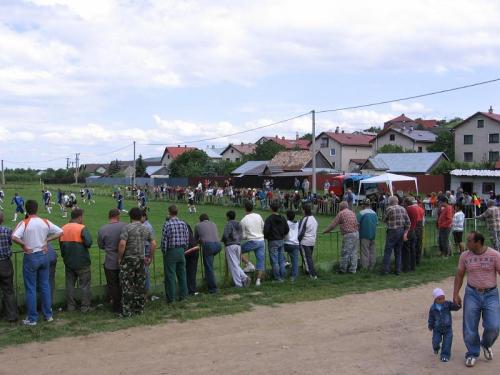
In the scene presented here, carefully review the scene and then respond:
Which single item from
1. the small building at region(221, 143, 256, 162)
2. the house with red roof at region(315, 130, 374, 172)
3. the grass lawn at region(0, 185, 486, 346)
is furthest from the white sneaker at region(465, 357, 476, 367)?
the small building at region(221, 143, 256, 162)

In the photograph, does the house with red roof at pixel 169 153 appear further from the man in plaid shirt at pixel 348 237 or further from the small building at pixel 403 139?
the man in plaid shirt at pixel 348 237

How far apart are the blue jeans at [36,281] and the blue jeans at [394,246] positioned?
695 cm

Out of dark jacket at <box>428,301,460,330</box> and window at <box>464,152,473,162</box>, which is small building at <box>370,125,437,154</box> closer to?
window at <box>464,152,473,162</box>

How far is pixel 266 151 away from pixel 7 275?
71.0 m

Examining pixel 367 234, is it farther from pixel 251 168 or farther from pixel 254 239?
pixel 251 168

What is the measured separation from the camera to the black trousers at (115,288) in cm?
864

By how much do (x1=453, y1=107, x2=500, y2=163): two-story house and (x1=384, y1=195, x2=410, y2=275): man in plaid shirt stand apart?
53.1 meters

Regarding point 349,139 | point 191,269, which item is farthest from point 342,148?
point 191,269

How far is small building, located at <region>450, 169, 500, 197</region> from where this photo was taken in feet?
91.2

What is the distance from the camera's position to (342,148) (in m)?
76.1

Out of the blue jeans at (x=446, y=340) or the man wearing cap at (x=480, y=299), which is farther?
the blue jeans at (x=446, y=340)

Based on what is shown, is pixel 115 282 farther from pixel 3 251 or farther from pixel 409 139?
pixel 409 139

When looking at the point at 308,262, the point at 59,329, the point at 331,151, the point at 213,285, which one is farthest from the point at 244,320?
the point at 331,151

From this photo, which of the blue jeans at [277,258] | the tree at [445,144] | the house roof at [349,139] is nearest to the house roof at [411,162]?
the tree at [445,144]
